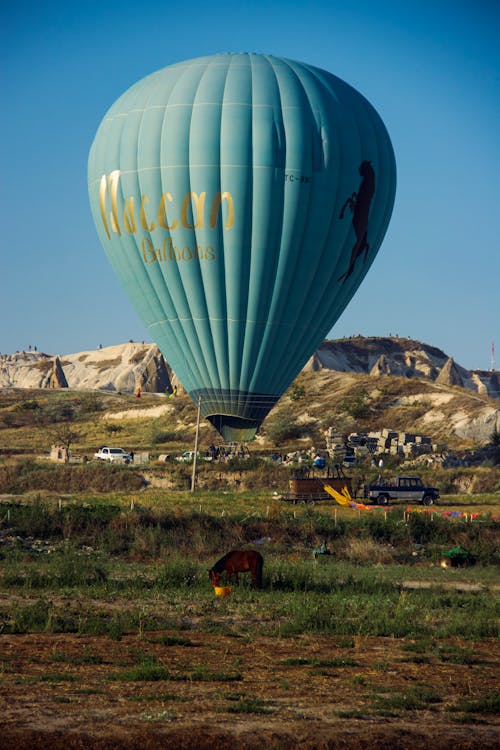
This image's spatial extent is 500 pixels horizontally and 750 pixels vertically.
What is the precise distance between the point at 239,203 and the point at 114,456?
29510 mm

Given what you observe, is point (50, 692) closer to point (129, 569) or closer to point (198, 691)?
point (198, 691)

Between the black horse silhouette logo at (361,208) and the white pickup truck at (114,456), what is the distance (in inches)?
1031

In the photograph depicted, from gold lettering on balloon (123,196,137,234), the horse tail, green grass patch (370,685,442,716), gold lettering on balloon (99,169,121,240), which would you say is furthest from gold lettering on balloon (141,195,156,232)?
green grass patch (370,685,442,716)

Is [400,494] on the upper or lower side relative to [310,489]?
lower

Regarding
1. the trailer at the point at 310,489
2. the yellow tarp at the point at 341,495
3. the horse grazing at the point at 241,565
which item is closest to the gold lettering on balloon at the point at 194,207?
the trailer at the point at 310,489

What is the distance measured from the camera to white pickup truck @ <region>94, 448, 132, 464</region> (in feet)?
252

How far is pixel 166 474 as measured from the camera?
6588 centimetres

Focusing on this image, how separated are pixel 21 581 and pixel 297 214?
2761 centimetres

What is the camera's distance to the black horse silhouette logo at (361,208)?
55.4 meters

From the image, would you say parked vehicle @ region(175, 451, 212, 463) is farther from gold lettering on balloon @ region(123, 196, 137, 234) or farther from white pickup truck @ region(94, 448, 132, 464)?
gold lettering on balloon @ region(123, 196, 137, 234)

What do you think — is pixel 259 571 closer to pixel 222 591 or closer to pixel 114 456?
pixel 222 591

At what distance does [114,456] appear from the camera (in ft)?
257

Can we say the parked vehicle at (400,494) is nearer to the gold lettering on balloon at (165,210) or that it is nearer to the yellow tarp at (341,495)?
the yellow tarp at (341,495)

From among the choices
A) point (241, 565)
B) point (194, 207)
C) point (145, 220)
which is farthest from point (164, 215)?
point (241, 565)
